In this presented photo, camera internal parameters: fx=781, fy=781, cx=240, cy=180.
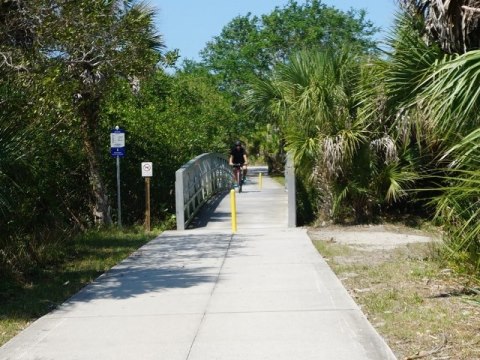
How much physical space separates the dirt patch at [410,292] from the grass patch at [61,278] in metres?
3.61

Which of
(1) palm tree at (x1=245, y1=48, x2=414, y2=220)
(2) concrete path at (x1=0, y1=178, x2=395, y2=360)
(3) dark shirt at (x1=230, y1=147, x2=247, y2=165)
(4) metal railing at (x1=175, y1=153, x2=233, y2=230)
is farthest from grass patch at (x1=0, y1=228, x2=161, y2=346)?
(3) dark shirt at (x1=230, y1=147, x2=247, y2=165)

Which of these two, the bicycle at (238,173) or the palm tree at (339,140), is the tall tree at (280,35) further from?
the palm tree at (339,140)

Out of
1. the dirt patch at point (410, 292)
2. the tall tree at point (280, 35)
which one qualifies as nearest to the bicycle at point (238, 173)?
the dirt patch at point (410, 292)

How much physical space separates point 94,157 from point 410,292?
10.6 m

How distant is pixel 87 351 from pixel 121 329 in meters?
0.86

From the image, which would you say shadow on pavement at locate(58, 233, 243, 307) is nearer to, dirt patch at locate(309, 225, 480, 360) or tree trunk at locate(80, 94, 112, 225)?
dirt patch at locate(309, 225, 480, 360)

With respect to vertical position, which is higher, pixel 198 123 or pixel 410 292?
pixel 198 123

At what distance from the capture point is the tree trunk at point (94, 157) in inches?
693

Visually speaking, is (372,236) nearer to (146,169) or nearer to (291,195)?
(291,195)

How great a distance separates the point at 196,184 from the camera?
21078 mm

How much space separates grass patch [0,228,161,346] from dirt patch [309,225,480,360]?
361cm

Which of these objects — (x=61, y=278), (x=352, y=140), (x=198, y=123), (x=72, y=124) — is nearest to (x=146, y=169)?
(x=72, y=124)

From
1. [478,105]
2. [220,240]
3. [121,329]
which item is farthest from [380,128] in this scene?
[121,329]

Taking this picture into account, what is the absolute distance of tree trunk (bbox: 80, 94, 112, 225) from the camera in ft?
57.7
